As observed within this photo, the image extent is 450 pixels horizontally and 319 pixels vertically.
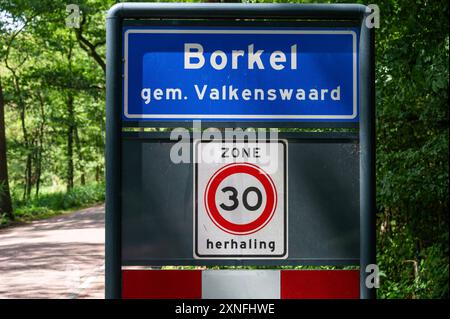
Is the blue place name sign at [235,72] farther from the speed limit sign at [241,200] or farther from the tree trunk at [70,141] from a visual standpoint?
the tree trunk at [70,141]

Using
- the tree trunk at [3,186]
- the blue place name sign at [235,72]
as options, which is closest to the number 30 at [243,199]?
the blue place name sign at [235,72]

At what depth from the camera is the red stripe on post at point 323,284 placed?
244 centimetres

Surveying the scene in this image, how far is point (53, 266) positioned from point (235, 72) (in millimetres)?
9619

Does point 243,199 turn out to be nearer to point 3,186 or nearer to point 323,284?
point 323,284

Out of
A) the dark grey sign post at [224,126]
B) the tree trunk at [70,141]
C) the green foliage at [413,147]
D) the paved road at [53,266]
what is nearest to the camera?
the dark grey sign post at [224,126]

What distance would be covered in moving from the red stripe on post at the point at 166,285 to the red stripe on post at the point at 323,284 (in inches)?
13.5

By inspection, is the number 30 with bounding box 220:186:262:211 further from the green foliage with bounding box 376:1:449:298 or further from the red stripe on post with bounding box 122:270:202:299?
the green foliage with bounding box 376:1:449:298

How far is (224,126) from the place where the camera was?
2.41 m

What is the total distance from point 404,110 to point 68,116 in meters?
30.1

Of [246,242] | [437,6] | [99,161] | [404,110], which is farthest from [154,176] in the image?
[99,161]

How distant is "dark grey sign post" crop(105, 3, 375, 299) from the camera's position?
2395 mm

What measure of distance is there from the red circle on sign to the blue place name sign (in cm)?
20

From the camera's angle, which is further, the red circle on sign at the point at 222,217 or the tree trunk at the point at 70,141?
the tree trunk at the point at 70,141
